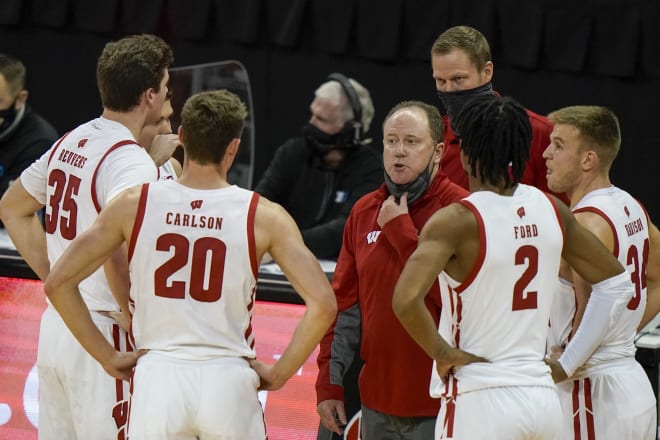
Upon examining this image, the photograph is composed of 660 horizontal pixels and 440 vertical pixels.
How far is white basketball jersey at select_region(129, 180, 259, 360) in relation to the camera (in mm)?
3822

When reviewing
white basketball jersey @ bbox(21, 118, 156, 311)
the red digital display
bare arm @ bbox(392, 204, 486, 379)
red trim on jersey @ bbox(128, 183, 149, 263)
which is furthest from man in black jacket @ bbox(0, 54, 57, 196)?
bare arm @ bbox(392, 204, 486, 379)

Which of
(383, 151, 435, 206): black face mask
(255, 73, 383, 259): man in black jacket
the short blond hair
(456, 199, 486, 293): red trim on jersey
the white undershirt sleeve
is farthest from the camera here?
(255, 73, 383, 259): man in black jacket

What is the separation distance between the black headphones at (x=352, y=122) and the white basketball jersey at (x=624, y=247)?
258 cm

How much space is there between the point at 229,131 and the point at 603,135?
168 cm

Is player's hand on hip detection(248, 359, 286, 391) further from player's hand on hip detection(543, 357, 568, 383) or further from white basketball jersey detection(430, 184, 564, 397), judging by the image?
player's hand on hip detection(543, 357, 568, 383)

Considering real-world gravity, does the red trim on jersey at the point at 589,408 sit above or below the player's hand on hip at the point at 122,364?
below

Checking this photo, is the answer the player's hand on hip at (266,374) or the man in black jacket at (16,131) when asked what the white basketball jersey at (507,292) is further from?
the man in black jacket at (16,131)

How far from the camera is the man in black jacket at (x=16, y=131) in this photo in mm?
7559

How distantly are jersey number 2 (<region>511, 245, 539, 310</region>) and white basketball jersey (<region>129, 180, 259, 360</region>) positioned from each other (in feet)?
2.90

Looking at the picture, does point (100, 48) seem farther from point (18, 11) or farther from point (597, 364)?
point (597, 364)

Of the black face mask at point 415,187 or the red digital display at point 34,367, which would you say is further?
the red digital display at point 34,367

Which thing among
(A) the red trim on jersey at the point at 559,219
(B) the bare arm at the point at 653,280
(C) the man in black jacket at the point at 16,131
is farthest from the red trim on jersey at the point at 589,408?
(C) the man in black jacket at the point at 16,131

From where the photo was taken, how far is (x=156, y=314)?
12.7 feet

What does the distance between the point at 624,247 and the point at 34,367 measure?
117 inches
